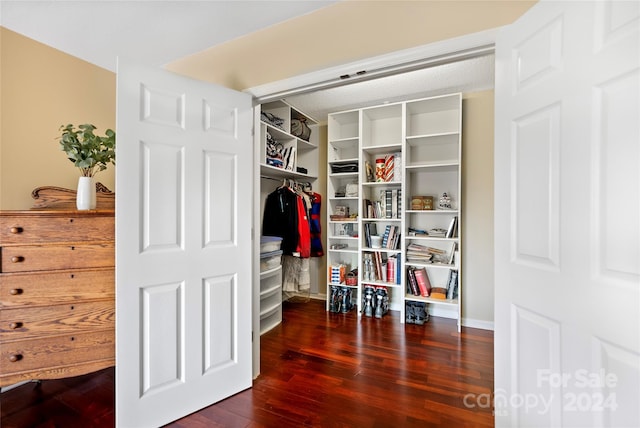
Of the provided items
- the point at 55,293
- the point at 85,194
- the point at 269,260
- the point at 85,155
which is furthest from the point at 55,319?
the point at 269,260

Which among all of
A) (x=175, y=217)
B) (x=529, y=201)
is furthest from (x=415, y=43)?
(x=175, y=217)

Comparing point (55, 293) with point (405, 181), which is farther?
point (405, 181)

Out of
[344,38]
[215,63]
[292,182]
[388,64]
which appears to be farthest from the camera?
[292,182]

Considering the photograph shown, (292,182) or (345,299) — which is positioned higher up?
(292,182)

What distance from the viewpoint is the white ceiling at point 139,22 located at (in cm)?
160

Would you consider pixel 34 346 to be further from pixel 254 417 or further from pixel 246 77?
pixel 246 77

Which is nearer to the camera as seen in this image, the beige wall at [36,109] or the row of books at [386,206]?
the beige wall at [36,109]

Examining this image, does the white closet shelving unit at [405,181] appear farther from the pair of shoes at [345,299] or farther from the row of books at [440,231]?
the pair of shoes at [345,299]

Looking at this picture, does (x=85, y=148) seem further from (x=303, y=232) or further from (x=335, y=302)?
(x=335, y=302)

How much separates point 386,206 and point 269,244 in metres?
1.44

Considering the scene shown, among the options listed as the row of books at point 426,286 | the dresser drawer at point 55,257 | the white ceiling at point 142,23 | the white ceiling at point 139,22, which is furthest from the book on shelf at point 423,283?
the dresser drawer at point 55,257

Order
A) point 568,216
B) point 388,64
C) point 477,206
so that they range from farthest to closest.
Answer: point 477,206 → point 388,64 → point 568,216

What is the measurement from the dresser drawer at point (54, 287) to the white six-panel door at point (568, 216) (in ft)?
6.81

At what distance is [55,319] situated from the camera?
56.4 inches
